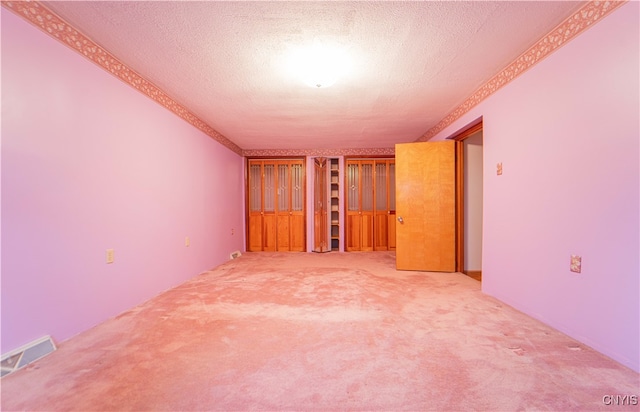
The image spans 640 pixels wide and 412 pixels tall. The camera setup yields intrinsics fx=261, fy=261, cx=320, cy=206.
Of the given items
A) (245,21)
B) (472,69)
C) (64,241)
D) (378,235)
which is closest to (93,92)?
(64,241)

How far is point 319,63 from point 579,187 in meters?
2.22

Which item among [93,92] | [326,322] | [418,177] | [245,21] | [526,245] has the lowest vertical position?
[326,322]

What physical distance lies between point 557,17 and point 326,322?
2.87 meters

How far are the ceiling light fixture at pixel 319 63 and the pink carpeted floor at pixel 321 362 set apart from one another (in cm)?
221

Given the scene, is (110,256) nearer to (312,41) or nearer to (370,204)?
(312,41)

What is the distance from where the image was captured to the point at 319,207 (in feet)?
20.3

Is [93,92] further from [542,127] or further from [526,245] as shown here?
[526,245]

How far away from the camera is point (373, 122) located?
4.18m

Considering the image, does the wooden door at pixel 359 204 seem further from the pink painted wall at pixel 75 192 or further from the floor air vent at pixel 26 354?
the floor air vent at pixel 26 354

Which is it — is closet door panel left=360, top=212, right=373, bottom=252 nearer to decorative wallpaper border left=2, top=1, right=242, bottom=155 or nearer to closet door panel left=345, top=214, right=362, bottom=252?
closet door panel left=345, top=214, right=362, bottom=252

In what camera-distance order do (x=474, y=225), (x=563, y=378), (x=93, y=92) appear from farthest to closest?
1. (x=474, y=225)
2. (x=93, y=92)
3. (x=563, y=378)

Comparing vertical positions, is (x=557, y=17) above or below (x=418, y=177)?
above

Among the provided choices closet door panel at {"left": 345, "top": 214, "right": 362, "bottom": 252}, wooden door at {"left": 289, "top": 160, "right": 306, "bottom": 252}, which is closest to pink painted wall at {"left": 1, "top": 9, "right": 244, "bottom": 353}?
wooden door at {"left": 289, "top": 160, "right": 306, "bottom": 252}

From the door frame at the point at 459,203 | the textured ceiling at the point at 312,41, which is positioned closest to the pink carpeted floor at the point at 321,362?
the door frame at the point at 459,203
